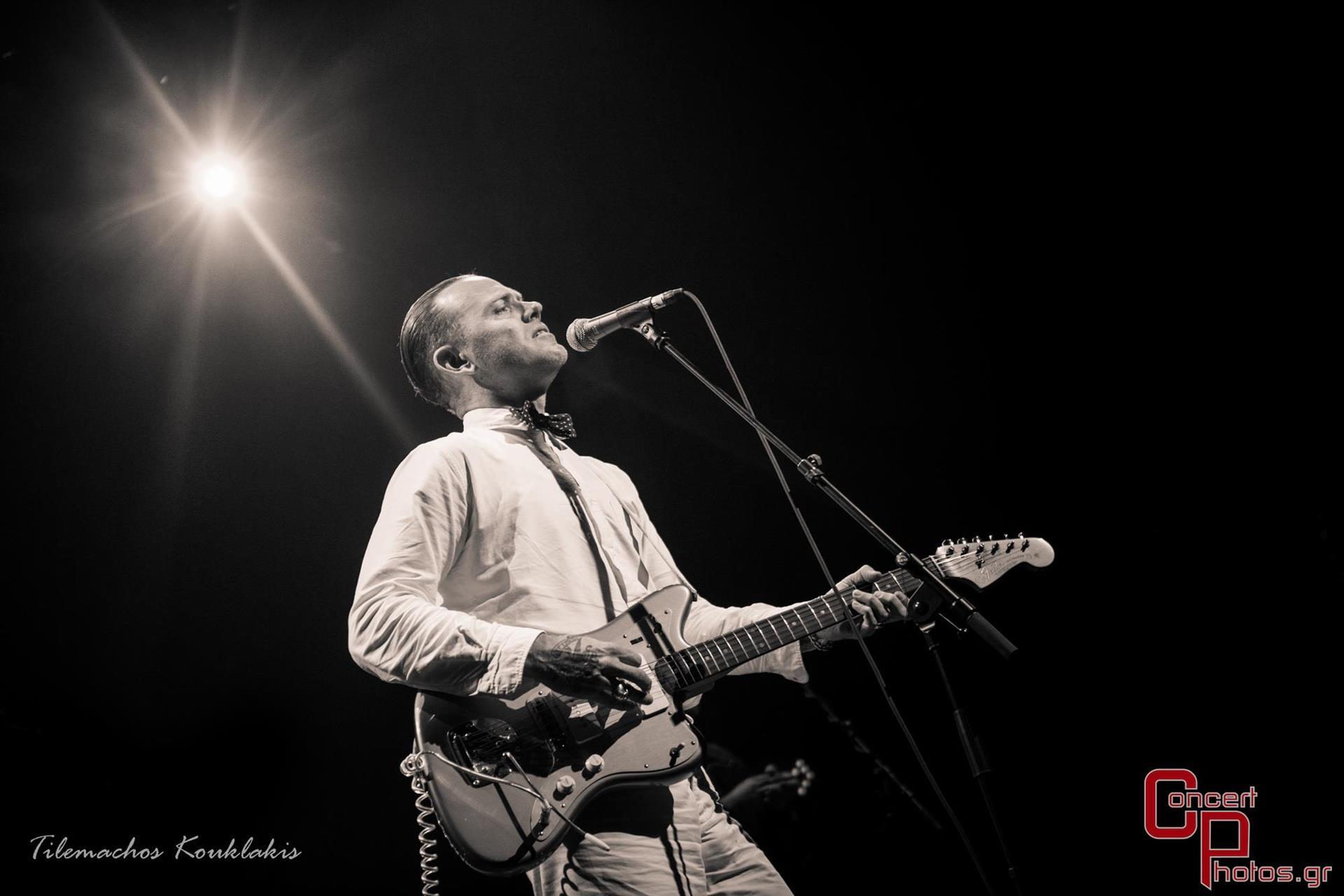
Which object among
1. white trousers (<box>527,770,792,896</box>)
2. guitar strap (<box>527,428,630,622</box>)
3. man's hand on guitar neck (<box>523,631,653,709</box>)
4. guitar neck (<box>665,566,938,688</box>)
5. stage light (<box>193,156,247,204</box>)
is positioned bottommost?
white trousers (<box>527,770,792,896</box>)

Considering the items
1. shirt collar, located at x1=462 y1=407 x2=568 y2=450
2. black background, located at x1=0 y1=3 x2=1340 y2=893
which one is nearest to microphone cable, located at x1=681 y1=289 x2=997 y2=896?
shirt collar, located at x1=462 y1=407 x2=568 y2=450

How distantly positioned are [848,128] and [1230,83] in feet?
5.86

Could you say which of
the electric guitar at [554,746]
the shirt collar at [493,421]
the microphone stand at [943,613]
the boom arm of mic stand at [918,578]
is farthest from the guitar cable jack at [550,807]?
the shirt collar at [493,421]

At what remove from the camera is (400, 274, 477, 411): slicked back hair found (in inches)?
120

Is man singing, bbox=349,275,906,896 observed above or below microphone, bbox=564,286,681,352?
below

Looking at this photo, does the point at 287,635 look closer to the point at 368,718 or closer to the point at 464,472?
the point at 368,718

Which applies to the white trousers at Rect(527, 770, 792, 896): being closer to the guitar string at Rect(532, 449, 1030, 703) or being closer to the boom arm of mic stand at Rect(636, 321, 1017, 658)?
the guitar string at Rect(532, 449, 1030, 703)

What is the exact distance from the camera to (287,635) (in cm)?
397

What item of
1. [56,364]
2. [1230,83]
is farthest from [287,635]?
[1230,83]

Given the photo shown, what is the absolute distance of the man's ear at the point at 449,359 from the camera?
304cm

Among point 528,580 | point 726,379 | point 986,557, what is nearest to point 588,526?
point 528,580

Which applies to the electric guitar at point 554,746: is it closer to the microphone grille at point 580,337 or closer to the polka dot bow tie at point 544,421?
the polka dot bow tie at point 544,421

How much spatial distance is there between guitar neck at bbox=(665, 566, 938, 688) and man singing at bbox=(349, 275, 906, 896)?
0.05m

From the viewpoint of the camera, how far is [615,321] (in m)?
2.77
